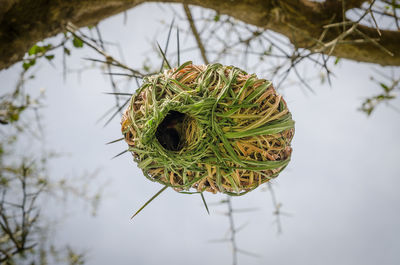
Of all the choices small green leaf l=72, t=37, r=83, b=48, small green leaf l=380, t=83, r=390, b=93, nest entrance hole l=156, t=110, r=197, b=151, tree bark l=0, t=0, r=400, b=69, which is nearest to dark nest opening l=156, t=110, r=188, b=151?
nest entrance hole l=156, t=110, r=197, b=151

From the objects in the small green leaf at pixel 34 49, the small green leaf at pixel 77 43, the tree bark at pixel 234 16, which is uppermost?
the small green leaf at pixel 34 49

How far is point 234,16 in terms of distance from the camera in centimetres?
102

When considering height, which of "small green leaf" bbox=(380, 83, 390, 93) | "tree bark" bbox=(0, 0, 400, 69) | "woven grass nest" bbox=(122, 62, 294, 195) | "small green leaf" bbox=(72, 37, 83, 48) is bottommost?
"woven grass nest" bbox=(122, 62, 294, 195)

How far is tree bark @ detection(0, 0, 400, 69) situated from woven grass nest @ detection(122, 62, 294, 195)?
31cm

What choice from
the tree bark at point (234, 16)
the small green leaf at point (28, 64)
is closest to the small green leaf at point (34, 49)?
the small green leaf at point (28, 64)

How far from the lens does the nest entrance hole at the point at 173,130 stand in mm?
696

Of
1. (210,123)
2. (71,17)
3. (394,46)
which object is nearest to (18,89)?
(71,17)

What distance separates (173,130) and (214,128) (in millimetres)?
206

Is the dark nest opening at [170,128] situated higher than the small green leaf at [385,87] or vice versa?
the small green leaf at [385,87]

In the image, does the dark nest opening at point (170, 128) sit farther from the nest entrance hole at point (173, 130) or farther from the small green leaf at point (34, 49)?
the small green leaf at point (34, 49)

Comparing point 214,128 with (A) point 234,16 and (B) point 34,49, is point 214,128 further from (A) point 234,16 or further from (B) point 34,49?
(B) point 34,49

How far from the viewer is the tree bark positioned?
2.45ft

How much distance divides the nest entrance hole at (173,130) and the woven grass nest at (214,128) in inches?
2.1

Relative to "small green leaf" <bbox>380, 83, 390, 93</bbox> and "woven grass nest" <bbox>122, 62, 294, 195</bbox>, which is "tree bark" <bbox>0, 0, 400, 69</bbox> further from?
"woven grass nest" <bbox>122, 62, 294, 195</bbox>
